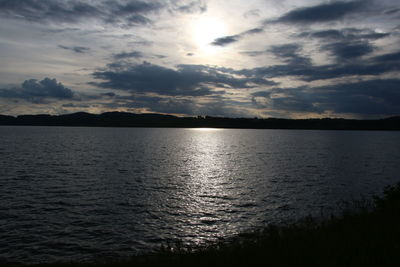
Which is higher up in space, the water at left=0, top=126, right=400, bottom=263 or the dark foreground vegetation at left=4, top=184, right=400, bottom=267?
the dark foreground vegetation at left=4, top=184, right=400, bottom=267

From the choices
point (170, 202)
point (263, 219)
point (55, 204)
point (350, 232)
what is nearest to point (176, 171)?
point (170, 202)

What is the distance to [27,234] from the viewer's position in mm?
22891

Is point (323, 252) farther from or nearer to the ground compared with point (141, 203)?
farther from the ground

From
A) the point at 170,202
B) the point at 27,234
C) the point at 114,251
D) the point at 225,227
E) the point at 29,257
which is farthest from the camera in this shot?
the point at 170,202

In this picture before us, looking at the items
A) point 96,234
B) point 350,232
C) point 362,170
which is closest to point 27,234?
point 96,234

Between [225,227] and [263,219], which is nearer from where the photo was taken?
[225,227]

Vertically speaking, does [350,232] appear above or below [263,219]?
above

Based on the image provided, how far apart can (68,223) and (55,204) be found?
6.94 metres

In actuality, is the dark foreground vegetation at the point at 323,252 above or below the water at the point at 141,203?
above

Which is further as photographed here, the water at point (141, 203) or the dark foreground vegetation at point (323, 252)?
the water at point (141, 203)

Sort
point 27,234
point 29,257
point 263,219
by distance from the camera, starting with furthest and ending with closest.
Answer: point 263,219 < point 27,234 < point 29,257

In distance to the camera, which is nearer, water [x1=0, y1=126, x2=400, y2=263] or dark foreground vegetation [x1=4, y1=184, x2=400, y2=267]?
dark foreground vegetation [x1=4, y1=184, x2=400, y2=267]

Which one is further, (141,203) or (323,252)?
(141,203)

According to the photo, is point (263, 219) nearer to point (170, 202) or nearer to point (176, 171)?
point (170, 202)
